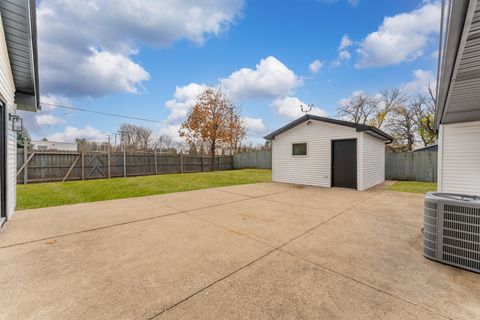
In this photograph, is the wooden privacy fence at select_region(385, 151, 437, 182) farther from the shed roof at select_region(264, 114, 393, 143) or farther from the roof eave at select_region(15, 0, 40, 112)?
the roof eave at select_region(15, 0, 40, 112)

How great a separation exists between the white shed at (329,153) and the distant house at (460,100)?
13.3 feet

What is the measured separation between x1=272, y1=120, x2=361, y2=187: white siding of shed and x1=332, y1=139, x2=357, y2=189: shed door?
180mm

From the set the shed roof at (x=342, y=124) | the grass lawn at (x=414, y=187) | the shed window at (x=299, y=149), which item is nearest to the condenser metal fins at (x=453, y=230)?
the shed roof at (x=342, y=124)

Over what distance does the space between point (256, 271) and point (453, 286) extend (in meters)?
1.98

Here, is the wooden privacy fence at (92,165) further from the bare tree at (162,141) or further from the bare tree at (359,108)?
the bare tree at (359,108)

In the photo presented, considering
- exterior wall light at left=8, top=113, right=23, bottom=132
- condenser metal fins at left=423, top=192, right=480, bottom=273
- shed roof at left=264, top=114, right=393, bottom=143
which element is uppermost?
shed roof at left=264, top=114, right=393, bottom=143

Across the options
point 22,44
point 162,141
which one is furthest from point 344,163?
point 162,141

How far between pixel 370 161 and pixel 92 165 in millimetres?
14541

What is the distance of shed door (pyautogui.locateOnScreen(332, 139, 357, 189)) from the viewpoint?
339 inches

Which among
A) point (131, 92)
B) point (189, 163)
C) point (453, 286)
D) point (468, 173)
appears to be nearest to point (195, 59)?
point (131, 92)

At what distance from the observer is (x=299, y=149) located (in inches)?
399

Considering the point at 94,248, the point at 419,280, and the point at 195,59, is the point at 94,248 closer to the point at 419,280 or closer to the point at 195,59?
the point at 419,280

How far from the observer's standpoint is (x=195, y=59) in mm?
13125

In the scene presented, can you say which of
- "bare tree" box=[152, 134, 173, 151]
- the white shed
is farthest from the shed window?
"bare tree" box=[152, 134, 173, 151]
